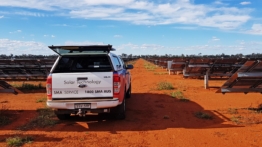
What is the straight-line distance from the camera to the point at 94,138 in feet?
19.9

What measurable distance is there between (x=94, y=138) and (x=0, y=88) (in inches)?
159

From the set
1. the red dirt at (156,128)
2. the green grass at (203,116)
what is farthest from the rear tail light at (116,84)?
the green grass at (203,116)

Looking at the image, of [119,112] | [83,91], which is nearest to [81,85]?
[83,91]

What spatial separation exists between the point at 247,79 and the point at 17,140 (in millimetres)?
6804

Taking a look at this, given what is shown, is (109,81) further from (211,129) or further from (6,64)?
(6,64)

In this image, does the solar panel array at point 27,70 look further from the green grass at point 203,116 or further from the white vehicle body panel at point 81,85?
the green grass at point 203,116

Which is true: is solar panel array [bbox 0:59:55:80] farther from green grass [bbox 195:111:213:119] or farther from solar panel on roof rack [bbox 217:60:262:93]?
solar panel on roof rack [bbox 217:60:262:93]

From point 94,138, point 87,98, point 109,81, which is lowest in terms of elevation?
point 94,138

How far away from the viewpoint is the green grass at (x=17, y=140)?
218 inches

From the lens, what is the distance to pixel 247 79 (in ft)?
26.8

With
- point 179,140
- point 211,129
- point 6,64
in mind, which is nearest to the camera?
point 179,140

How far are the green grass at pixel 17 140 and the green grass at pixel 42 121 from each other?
1050 mm

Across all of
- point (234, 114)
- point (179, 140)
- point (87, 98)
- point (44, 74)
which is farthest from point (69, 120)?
point (44, 74)

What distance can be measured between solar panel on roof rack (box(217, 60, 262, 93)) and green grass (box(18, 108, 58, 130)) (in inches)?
218
